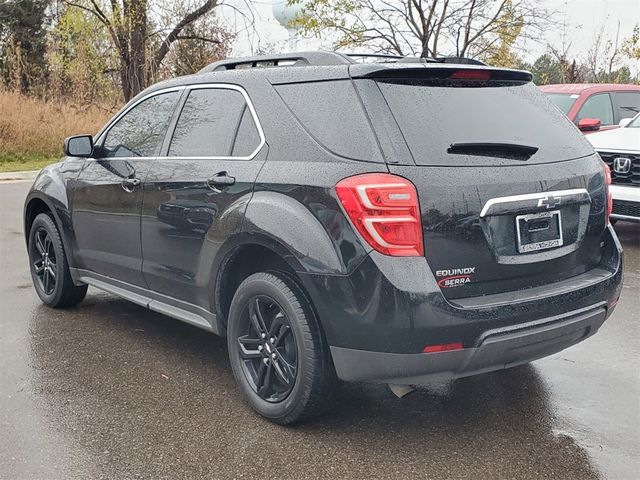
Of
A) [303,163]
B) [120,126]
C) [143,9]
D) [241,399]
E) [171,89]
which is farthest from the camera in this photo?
[143,9]

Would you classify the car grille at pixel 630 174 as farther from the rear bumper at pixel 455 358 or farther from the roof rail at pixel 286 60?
the roof rail at pixel 286 60

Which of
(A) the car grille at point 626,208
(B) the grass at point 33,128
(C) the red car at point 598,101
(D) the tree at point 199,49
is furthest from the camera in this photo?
(D) the tree at point 199,49

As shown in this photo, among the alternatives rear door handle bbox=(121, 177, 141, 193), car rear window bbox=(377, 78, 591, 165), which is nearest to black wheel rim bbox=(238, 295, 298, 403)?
car rear window bbox=(377, 78, 591, 165)

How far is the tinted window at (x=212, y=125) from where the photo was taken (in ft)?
11.6

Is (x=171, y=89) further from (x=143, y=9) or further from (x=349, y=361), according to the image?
(x=143, y=9)

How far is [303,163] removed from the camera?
3088 mm

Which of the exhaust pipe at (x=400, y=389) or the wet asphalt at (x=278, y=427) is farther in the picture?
the exhaust pipe at (x=400, y=389)

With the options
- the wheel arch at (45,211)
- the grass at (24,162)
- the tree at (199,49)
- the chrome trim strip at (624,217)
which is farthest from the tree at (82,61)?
the chrome trim strip at (624,217)

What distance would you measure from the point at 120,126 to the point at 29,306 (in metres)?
1.75

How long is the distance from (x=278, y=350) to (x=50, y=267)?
2.79m

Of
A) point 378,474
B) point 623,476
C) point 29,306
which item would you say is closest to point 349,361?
point 378,474

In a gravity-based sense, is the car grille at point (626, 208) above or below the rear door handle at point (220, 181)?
below

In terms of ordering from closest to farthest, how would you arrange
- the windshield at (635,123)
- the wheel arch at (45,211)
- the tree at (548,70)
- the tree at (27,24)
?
the wheel arch at (45,211)
the windshield at (635,123)
the tree at (548,70)
the tree at (27,24)

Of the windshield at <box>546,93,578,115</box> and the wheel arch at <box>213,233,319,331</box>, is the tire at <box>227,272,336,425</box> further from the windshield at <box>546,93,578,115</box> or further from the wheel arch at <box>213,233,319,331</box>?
the windshield at <box>546,93,578,115</box>
